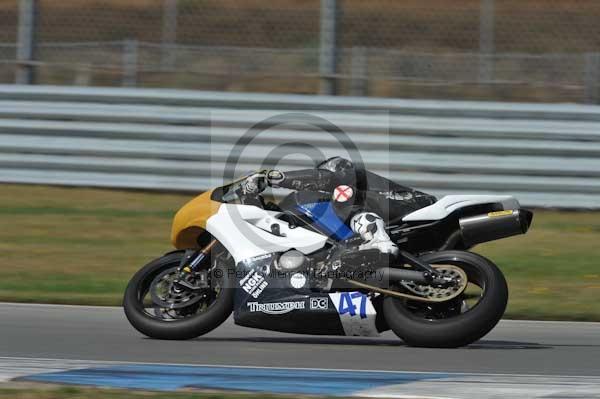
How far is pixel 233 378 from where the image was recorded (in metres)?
5.93

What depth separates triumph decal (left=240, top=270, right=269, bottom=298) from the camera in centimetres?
697

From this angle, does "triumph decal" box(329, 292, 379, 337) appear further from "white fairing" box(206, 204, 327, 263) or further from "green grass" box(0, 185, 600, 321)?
"green grass" box(0, 185, 600, 321)

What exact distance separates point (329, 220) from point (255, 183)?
53 centimetres

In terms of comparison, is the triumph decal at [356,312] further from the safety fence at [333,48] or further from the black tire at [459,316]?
the safety fence at [333,48]

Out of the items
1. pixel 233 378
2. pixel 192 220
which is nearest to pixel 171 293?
pixel 192 220

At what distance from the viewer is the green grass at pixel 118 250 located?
8930 millimetres

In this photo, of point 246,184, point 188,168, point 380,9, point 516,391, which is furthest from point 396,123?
point 516,391

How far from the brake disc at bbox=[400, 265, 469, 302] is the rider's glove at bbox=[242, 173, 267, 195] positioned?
3.79ft

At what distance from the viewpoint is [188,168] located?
12.3m

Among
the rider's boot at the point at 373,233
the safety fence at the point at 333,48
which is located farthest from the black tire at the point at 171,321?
the safety fence at the point at 333,48

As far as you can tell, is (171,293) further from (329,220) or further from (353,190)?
(353,190)

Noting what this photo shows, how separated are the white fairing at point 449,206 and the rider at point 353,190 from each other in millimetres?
165

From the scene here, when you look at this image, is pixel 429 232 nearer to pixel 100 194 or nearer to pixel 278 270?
pixel 278 270

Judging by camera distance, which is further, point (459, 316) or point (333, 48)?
point (333, 48)
